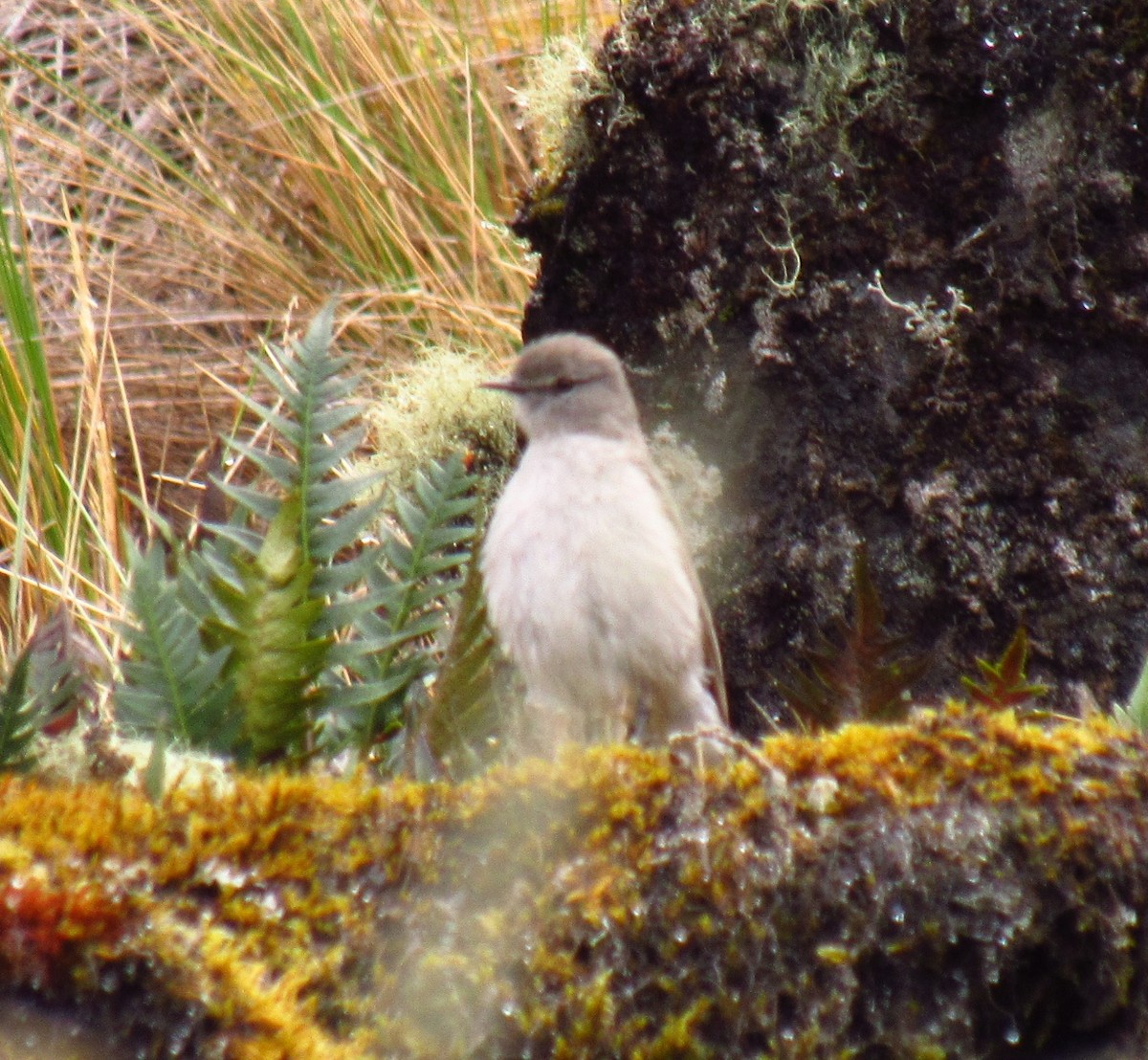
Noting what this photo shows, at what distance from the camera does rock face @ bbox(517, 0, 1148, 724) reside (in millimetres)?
3346

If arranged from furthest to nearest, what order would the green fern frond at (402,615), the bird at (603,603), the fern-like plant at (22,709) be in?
the bird at (603,603)
the green fern frond at (402,615)
the fern-like plant at (22,709)

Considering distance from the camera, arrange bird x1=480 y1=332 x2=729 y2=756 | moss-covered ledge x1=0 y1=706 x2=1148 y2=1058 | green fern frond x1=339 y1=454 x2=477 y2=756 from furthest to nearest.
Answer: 1. bird x1=480 y1=332 x2=729 y2=756
2. green fern frond x1=339 y1=454 x2=477 y2=756
3. moss-covered ledge x1=0 y1=706 x2=1148 y2=1058

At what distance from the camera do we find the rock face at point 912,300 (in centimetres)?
335

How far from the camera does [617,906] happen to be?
1.95m

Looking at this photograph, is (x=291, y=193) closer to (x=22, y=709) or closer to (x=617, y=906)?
(x=22, y=709)

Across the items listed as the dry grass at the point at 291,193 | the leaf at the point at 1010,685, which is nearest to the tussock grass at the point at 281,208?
the dry grass at the point at 291,193

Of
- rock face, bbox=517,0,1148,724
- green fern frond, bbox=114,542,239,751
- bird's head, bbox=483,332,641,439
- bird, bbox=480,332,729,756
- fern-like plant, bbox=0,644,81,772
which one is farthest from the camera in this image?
bird's head, bbox=483,332,641,439

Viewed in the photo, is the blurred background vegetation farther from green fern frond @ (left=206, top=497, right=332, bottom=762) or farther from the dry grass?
green fern frond @ (left=206, top=497, right=332, bottom=762)

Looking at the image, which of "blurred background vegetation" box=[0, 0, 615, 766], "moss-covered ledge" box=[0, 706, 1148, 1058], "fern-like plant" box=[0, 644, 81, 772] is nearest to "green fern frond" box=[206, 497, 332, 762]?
"fern-like plant" box=[0, 644, 81, 772]

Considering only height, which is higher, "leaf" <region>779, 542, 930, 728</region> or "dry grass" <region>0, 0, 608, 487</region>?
"dry grass" <region>0, 0, 608, 487</region>

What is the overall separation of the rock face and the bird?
0.80 ft

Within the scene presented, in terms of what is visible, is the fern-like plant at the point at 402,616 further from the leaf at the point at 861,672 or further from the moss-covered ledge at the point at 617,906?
the leaf at the point at 861,672

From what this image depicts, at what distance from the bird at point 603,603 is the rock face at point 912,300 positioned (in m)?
0.24

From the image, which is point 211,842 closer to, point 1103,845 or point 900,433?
point 1103,845
